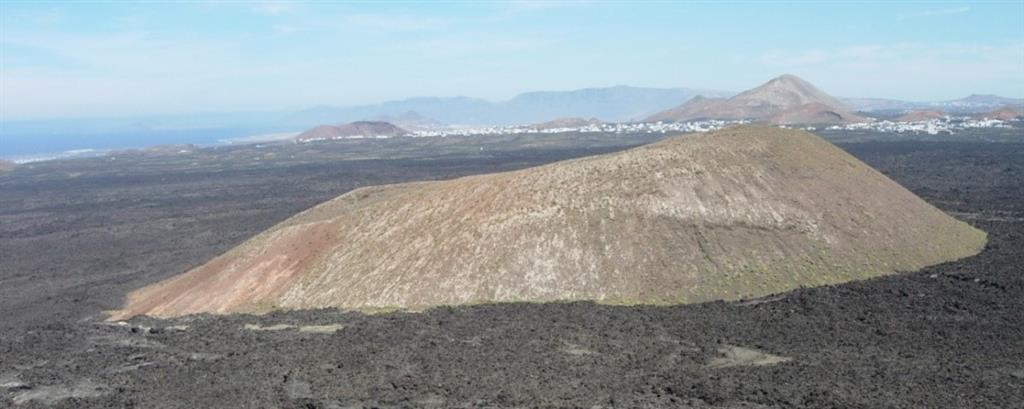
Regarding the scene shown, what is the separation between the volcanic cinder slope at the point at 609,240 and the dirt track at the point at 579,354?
2965 millimetres

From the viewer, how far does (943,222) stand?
55.2 metres

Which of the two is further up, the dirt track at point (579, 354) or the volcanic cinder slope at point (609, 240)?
the volcanic cinder slope at point (609, 240)

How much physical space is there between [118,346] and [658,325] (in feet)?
78.0

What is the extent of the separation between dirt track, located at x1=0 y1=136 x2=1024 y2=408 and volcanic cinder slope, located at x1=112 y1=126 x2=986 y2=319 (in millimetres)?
2965

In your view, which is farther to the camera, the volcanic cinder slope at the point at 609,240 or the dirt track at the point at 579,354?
the volcanic cinder slope at the point at 609,240

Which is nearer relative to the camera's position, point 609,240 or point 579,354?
point 579,354

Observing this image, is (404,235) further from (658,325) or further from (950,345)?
(950,345)

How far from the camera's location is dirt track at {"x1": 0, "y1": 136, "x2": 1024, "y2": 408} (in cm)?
2811

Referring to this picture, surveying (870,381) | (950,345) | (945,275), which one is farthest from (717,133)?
(870,381)

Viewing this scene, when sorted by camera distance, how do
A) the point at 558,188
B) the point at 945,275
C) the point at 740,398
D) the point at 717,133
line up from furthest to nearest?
the point at 717,133 < the point at 558,188 < the point at 945,275 < the point at 740,398

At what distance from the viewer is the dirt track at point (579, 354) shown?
92.2ft

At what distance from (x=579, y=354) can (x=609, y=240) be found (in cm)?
1497

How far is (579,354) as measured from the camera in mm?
33094

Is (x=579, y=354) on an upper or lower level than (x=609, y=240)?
lower
